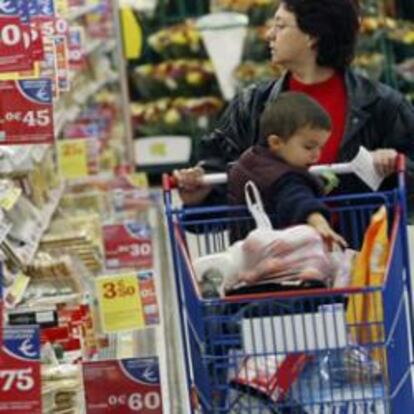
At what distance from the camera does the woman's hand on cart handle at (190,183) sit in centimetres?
427

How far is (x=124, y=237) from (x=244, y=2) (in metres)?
5.30

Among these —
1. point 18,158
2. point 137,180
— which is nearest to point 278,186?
point 18,158

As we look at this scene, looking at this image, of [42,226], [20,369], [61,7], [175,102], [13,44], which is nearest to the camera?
[20,369]

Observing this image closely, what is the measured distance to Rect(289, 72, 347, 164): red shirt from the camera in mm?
4559

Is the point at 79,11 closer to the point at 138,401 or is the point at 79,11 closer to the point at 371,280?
the point at 138,401

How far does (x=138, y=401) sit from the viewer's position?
446 cm

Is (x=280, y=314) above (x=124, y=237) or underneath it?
above

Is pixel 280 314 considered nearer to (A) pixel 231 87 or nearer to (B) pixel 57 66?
(B) pixel 57 66

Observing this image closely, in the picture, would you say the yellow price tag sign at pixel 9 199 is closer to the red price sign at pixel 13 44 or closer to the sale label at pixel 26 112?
the sale label at pixel 26 112

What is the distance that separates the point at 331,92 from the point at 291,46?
181mm

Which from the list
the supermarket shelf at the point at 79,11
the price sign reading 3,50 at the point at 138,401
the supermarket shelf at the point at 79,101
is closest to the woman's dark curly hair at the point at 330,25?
the price sign reading 3,50 at the point at 138,401

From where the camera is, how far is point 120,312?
5895 millimetres

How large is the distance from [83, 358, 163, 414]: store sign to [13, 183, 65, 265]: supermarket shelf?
160 cm

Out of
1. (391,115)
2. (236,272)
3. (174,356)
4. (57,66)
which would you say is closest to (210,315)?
(236,272)
